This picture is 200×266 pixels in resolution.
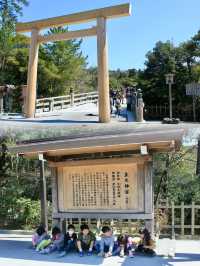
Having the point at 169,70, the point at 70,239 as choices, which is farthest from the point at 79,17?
the point at 169,70

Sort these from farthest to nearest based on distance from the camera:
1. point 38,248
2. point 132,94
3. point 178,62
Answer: point 178,62
point 132,94
point 38,248

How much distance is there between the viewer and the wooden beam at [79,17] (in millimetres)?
14781

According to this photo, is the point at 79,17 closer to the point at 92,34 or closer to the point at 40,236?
the point at 92,34

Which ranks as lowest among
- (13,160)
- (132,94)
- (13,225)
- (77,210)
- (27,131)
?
(13,225)

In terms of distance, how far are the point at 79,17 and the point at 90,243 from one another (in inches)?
390

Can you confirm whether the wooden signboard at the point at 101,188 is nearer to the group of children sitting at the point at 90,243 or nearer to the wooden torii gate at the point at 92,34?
the group of children sitting at the point at 90,243

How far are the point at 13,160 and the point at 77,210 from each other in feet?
22.8

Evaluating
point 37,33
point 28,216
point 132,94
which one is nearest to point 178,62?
point 132,94

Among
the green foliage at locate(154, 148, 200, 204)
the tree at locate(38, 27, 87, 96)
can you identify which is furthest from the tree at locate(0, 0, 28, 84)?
the green foliage at locate(154, 148, 200, 204)

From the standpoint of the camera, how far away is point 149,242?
8312 mm

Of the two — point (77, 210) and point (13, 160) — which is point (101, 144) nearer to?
point (77, 210)

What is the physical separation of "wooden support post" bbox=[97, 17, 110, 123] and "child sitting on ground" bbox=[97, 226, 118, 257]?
7239 mm

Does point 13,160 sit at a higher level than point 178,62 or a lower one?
lower

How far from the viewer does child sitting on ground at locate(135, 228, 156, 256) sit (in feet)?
26.9
